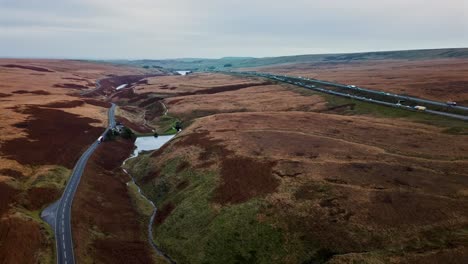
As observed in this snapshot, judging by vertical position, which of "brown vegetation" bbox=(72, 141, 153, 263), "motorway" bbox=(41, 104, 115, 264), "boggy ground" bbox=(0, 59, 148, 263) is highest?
"boggy ground" bbox=(0, 59, 148, 263)

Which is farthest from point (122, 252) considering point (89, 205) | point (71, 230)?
point (89, 205)

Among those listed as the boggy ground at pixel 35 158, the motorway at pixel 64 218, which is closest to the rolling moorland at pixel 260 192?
the boggy ground at pixel 35 158

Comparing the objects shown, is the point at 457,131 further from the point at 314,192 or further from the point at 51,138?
the point at 51,138

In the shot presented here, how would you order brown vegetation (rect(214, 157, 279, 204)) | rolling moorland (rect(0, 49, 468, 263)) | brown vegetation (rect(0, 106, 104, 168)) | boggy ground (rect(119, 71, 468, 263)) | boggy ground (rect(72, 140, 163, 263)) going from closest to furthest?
1. boggy ground (rect(119, 71, 468, 263))
2. rolling moorland (rect(0, 49, 468, 263))
3. boggy ground (rect(72, 140, 163, 263))
4. brown vegetation (rect(214, 157, 279, 204))
5. brown vegetation (rect(0, 106, 104, 168))

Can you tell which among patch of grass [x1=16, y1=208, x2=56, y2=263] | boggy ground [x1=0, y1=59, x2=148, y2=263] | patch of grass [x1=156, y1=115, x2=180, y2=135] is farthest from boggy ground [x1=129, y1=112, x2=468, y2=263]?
patch of grass [x1=156, y1=115, x2=180, y2=135]

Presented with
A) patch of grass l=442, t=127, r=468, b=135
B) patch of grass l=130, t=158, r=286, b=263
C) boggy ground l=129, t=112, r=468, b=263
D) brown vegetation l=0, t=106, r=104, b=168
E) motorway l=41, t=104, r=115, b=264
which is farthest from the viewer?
brown vegetation l=0, t=106, r=104, b=168

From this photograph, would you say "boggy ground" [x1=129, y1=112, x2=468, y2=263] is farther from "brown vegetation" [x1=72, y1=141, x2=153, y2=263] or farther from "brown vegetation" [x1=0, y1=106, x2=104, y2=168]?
"brown vegetation" [x1=0, y1=106, x2=104, y2=168]

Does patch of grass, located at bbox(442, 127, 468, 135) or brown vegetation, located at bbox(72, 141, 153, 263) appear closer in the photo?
brown vegetation, located at bbox(72, 141, 153, 263)
